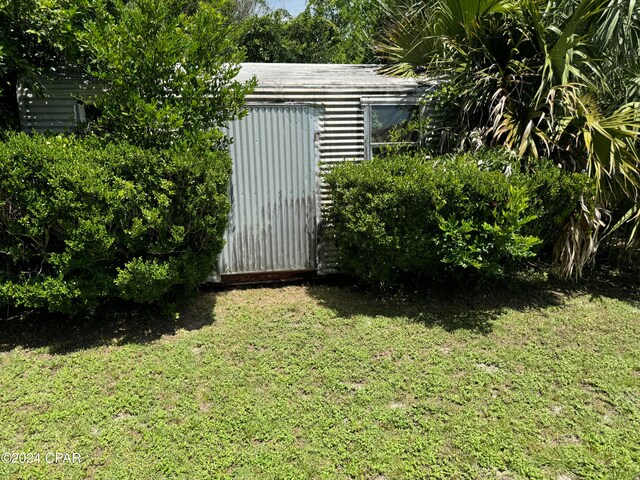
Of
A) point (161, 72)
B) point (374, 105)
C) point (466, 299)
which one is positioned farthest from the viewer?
point (374, 105)

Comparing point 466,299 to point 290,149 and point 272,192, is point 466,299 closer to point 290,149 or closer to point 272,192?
point 272,192

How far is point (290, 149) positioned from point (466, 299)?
2.63 m

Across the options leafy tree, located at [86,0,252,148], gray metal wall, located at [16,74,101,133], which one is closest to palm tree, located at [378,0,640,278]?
leafy tree, located at [86,0,252,148]

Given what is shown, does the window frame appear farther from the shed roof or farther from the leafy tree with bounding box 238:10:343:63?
the leafy tree with bounding box 238:10:343:63

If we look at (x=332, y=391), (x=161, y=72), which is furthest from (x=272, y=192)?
(x=332, y=391)

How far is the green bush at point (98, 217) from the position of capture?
13.0 ft

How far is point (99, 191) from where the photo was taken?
3947mm

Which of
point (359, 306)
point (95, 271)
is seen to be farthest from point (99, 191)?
point (359, 306)

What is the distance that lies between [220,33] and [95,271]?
2.53 meters

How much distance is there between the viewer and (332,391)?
3.69 m

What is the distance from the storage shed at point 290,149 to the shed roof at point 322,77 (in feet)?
0.06

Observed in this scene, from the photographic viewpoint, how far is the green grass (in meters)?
2.98

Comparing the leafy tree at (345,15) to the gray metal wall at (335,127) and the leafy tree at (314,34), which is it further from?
the gray metal wall at (335,127)

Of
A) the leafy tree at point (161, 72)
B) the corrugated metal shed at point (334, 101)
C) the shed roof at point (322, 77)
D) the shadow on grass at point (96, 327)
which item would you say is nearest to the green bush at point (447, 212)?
the corrugated metal shed at point (334, 101)
